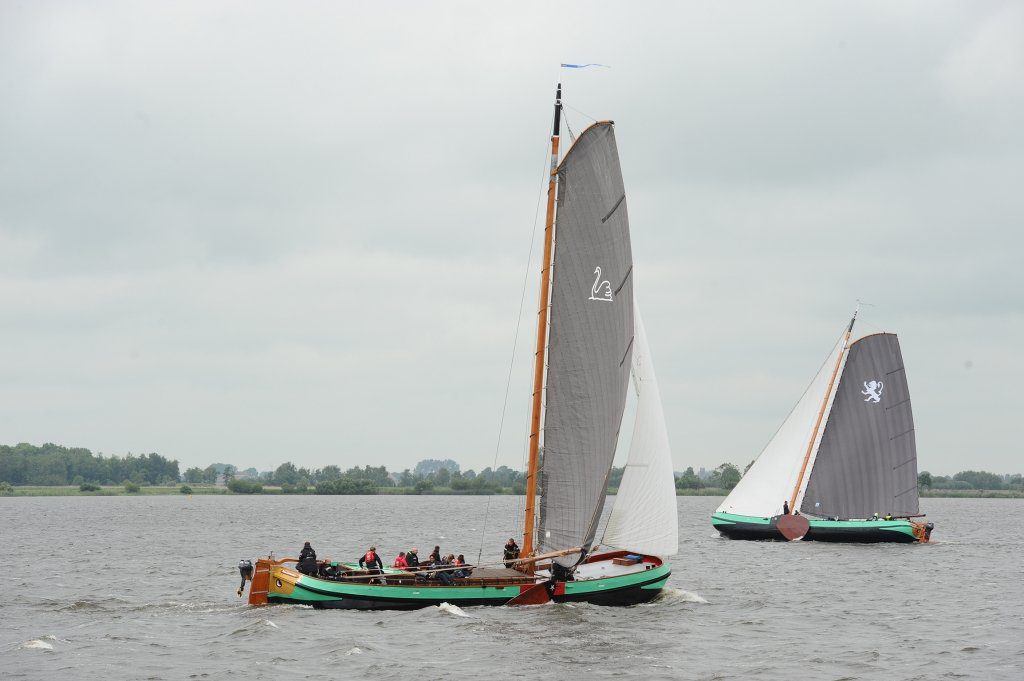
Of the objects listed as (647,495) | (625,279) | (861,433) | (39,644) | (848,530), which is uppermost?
(625,279)

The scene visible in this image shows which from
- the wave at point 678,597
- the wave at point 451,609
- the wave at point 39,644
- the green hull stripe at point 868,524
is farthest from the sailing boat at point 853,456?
the wave at point 39,644

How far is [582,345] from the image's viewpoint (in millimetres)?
38969

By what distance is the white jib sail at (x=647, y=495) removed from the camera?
4234 centimetres

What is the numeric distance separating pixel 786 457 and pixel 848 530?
5947 millimetres

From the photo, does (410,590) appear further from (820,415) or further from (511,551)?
(820,415)

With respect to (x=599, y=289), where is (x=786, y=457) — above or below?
below

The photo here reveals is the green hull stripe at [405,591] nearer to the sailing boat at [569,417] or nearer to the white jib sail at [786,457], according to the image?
the sailing boat at [569,417]

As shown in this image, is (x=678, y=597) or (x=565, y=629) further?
(x=678, y=597)

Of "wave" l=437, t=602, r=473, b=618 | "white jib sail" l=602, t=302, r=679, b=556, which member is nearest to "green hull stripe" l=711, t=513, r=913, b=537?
"white jib sail" l=602, t=302, r=679, b=556

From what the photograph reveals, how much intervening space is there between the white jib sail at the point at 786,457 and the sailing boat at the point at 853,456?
8 centimetres

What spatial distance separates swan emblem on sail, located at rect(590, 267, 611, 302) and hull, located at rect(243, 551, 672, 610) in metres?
9.48

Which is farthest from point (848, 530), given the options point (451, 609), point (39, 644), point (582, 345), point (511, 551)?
point (39, 644)

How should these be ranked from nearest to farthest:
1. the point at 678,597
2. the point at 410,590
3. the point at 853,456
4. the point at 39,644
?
the point at 39,644 → the point at 410,590 → the point at 678,597 → the point at 853,456

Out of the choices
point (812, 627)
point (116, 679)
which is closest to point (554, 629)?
point (812, 627)
